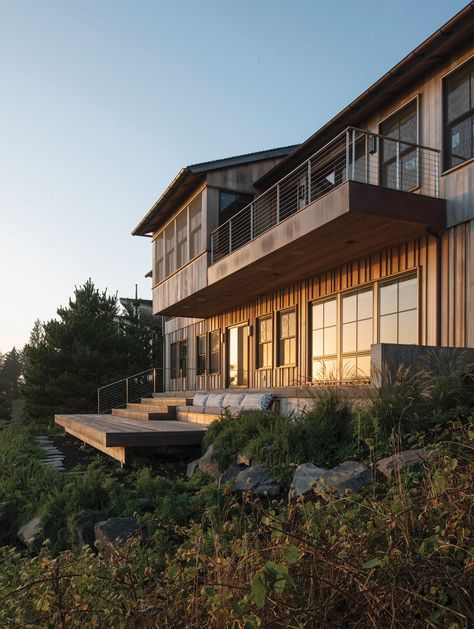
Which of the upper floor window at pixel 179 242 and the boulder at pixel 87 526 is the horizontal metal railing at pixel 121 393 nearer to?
the upper floor window at pixel 179 242

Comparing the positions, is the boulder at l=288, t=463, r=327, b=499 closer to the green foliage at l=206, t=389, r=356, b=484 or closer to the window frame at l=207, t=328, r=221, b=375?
the green foliage at l=206, t=389, r=356, b=484

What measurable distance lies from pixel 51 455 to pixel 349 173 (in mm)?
8304

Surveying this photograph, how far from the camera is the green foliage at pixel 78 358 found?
74.3 ft

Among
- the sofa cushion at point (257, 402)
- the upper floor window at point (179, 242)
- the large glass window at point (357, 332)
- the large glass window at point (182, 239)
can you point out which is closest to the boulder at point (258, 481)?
the sofa cushion at point (257, 402)

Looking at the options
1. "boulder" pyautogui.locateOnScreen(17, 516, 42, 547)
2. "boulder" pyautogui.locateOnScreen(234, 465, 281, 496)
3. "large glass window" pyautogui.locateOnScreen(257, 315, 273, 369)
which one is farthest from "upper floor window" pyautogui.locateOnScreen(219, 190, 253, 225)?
"boulder" pyautogui.locateOnScreen(17, 516, 42, 547)

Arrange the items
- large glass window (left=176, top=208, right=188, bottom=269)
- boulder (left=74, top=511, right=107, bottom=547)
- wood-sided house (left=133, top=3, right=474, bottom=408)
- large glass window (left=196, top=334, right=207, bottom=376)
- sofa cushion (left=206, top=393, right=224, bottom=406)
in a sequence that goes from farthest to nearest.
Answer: large glass window (left=196, top=334, right=207, bottom=376) < large glass window (left=176, top=208, right=188, bottom=269) < sofa cushion (left=206, top=393, right=224, bottom=406) < wood-sided house (left=133, top=3, right=474, bottom=408) < boulder (left=74, top=511, right=107, bottom=547)

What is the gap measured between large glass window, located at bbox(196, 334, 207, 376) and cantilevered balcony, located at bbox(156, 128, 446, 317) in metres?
3.02

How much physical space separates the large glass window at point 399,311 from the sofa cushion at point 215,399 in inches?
144

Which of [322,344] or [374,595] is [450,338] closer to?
[322,344]

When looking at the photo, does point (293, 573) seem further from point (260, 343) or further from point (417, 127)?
point (260, 343)

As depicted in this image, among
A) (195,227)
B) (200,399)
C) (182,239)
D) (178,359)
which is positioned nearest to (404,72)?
(195,227)

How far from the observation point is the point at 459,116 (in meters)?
8.12

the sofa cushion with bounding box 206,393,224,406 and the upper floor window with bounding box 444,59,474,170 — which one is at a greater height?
the upper floor window with bounding box 444,59,474,170

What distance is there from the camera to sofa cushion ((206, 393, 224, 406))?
442 inches
